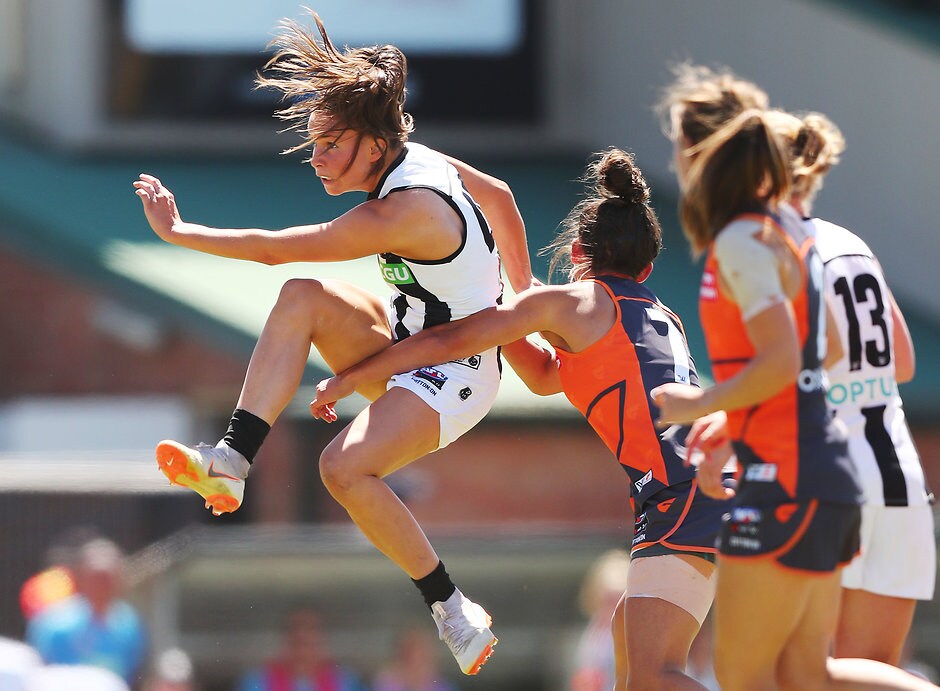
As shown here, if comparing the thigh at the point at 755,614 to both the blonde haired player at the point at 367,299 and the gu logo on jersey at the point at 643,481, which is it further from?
the blonde haired player at the point at 367,299

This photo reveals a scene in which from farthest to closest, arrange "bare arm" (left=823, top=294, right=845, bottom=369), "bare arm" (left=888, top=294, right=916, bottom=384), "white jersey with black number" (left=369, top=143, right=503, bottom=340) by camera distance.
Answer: "white jersey with black number" (left=369, top=143, right=503, bottom=340) < "bare arm" (left=888, top=294, right=916, bottom=384) < "bare arm" (left=823, top=294, right=845, bottom=369)

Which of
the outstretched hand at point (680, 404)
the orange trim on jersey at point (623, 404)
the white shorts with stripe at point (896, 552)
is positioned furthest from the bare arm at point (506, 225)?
the white shorts with stripe at point (896, 552)

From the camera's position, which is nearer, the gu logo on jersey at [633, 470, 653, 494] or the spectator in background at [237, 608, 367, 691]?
the gu logo on jersey at [633, 470, 653, 494]

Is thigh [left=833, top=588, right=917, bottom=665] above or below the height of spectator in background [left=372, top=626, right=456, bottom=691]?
above

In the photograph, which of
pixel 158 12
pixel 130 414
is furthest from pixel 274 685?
pixel 158 12

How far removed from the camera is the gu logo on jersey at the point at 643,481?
14.9 feet

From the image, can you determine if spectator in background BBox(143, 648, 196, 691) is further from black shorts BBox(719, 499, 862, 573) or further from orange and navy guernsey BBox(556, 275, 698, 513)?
black shorts BBox(719, 499, 862, 573)

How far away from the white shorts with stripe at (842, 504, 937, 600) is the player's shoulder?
706mm

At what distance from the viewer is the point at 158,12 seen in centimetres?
1265

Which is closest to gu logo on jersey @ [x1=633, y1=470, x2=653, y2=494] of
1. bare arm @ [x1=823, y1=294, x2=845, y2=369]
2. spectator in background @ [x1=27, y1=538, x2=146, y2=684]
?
bare arm @ [x1=823, y1=294, x2=845, y2=369]

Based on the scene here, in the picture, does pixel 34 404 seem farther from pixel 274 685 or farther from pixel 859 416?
pixel 859 416

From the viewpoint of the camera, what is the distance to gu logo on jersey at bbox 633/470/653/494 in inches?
179

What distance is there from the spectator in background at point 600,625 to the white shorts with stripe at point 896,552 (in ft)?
13.3

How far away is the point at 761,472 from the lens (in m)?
3.72
